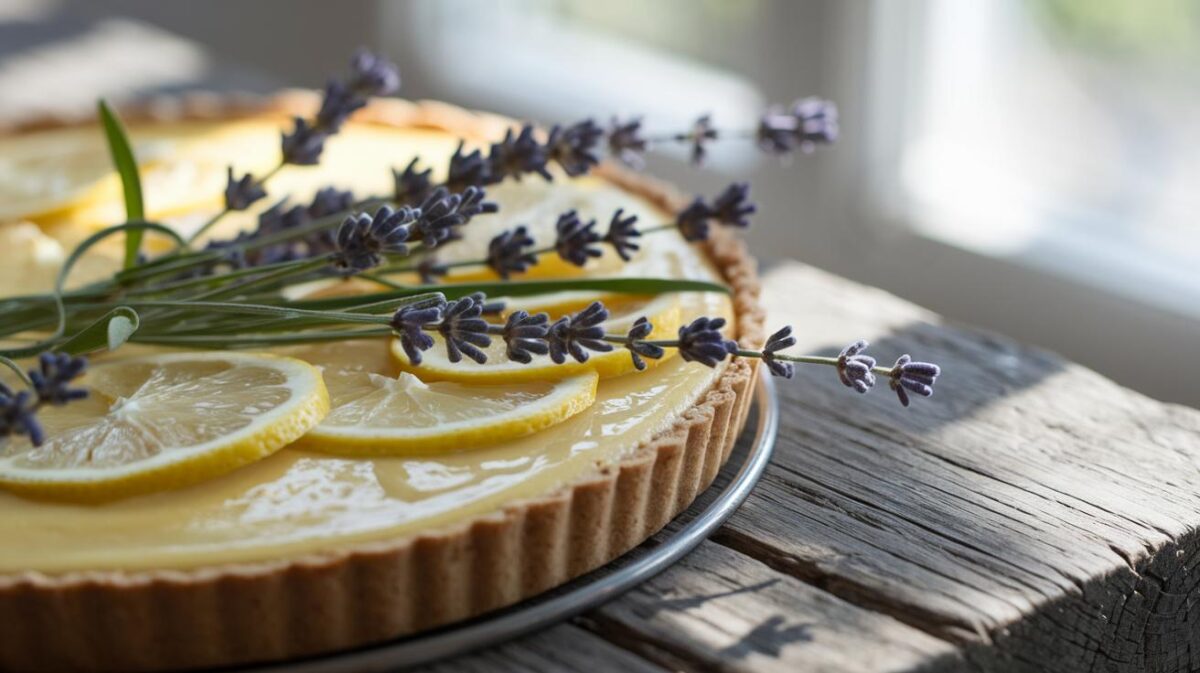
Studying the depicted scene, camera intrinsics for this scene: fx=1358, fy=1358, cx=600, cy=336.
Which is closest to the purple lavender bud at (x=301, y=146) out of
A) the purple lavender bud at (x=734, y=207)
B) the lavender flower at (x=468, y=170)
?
the lavender flower at (x=468, y=170)

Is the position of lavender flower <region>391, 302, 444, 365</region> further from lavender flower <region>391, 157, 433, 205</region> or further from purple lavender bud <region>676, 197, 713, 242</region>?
purple lavender bud <region>676, 197, 713, 242</region>

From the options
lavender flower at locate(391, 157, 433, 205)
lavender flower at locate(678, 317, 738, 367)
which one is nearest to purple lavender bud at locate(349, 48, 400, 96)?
lavender flower at locate(391, 157, 433, 205)

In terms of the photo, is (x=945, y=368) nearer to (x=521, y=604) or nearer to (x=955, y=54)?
(x=521, y=604)

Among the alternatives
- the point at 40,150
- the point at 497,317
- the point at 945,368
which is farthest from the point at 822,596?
the point at 40,150

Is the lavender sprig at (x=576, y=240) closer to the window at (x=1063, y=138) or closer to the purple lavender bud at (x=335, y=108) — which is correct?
the purple lavender bud at (x=335, y=108)

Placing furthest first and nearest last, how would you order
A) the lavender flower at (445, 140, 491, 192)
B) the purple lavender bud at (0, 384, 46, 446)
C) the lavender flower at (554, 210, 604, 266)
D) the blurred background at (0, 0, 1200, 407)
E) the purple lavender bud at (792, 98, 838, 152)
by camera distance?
the blurred background at (0, 0, 1200, 407) → the purple lavender bud at (792, 98, 838, 152) → the lavender flower at (445, 140, 491, 192) → the lavender flower at (554, 210, 604, 266) → the purple lavender bud at (0, 384, 46, 446)

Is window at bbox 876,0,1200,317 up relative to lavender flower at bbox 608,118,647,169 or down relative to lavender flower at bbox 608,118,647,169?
down
